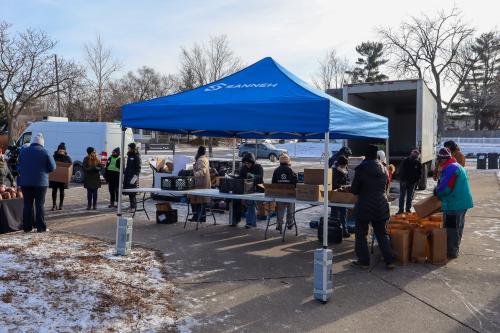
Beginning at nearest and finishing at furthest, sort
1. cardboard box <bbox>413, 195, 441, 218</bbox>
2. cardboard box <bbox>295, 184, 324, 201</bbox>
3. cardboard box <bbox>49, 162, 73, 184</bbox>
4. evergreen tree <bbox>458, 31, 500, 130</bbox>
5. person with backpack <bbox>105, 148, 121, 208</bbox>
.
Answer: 1. cardboard box <bbox>413, 195, 441, 218</bbox>
2. cardboard box <bbox>295, 184, 324, 201</bbox>
3. cardboard box <bbox>49, 162, 73, 184</bbox>
4. person with backpack <bbox>105, 148, 121, 208</bbox>
5. evergreen tree <bbox>458, 31, 500, 130</bbox>

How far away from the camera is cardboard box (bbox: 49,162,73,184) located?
10781 mm

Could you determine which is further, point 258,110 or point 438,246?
point 438,246

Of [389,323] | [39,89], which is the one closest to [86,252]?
[389,323]

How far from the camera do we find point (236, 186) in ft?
27.9

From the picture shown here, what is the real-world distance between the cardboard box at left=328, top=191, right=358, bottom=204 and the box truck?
21.5 ft

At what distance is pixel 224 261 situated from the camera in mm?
6848

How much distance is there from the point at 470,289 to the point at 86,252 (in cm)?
532

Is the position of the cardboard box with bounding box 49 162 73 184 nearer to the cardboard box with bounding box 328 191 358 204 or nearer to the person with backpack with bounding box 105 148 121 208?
the person with backpack with bounding box 105 148 121 208

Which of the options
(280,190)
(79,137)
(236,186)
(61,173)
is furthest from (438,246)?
(79,137)

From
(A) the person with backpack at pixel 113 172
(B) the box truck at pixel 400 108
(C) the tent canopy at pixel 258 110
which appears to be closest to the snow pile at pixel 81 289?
(C) the tent canopy at pixel 258 110

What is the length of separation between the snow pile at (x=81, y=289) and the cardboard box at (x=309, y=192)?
2.44 m

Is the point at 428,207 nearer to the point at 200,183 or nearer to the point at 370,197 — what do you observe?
the point at 370,197

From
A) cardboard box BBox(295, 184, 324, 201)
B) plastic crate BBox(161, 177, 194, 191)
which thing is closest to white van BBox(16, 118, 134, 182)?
plastic crate BBox(161, 177, 194, 191)

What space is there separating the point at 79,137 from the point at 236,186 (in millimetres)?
11308
